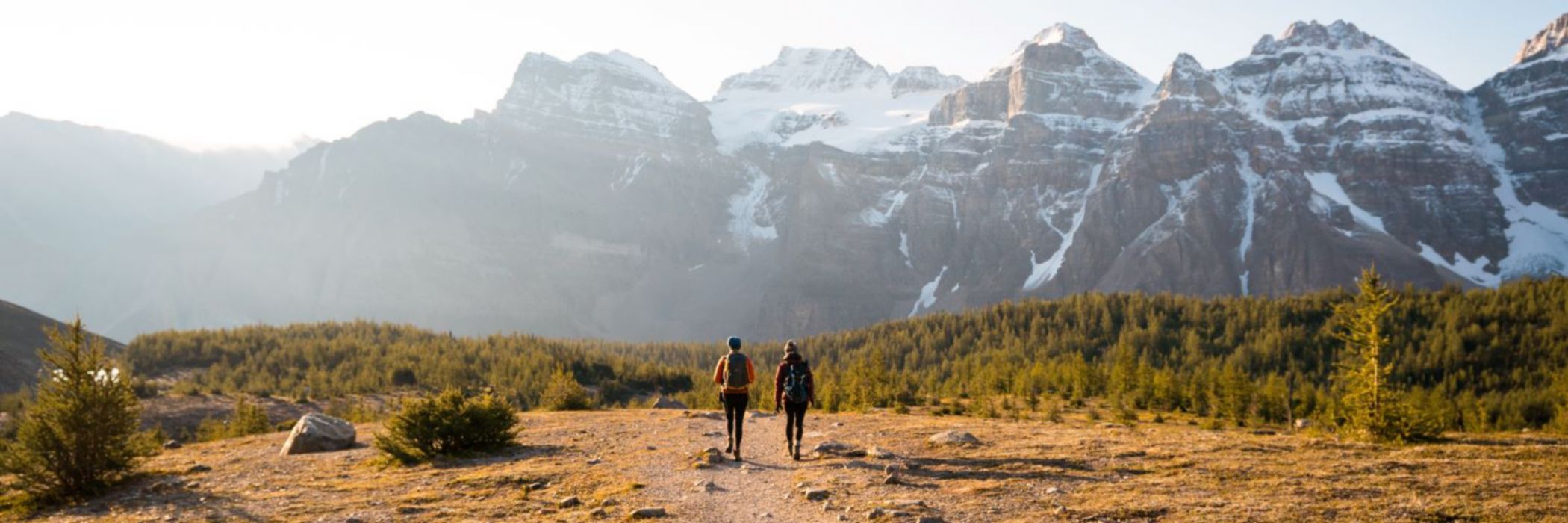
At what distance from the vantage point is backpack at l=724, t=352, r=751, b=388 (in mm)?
21062

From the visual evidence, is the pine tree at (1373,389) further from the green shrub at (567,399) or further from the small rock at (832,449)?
the green shrub at (567,399)

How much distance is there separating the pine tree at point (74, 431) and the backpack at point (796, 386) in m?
16.1

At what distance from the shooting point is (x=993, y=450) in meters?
21.7

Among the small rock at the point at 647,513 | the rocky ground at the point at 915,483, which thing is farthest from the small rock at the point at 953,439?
the small rock at the point at 647,513

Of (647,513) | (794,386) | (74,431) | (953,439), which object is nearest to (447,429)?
(74,431)

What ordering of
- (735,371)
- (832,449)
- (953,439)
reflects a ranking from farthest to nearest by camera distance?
(953,439) → (832,449) → (735,371)

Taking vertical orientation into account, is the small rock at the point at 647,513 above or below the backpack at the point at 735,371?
below

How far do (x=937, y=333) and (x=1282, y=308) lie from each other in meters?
56.1

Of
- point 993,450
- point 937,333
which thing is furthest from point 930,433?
point 937,333

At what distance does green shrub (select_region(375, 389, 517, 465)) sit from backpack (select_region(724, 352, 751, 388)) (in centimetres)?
812

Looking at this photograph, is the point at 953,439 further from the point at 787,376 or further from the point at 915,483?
the point at 915,483

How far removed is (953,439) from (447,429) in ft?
46.9

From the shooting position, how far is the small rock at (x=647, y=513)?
1466 centimetres

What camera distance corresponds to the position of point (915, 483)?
56.5ft
